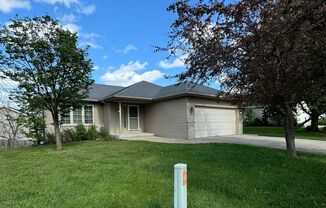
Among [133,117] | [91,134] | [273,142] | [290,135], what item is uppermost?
[133,117]

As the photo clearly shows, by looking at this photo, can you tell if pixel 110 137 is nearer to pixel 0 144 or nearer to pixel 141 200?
pixel 0 144

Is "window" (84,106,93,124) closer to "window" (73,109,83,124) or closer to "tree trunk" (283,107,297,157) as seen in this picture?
"window" (73,109,83,124)

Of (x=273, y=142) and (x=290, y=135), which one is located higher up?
(x=290, y=135)

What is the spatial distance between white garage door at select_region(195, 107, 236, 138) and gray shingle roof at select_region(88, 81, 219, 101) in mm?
1298

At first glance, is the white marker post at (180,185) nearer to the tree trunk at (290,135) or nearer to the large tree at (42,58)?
the tree trunk at (290,135)

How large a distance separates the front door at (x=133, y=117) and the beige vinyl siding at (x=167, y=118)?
0.71 metres

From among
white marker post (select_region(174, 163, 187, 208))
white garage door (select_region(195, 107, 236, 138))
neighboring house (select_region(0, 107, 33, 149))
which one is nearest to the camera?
white marker post (select_region(174, 163, 187, 208))

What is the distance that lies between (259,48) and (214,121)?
440 inches

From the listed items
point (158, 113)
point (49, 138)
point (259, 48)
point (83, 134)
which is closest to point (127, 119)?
point (158, 113)

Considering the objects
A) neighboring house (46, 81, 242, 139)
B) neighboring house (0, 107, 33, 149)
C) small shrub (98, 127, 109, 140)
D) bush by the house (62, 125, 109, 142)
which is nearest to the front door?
neighboring house (46, 81, 242, 139)

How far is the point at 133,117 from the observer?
61.5 ft

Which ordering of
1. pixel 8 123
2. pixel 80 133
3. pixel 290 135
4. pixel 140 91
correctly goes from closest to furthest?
1. pixel 290 135
2. pixel 8 123
3. pixel 80 133
4. pixel 140 91

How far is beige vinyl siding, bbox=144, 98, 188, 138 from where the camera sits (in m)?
15.6

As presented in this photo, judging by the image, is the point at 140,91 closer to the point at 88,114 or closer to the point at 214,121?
the point at 88,114
